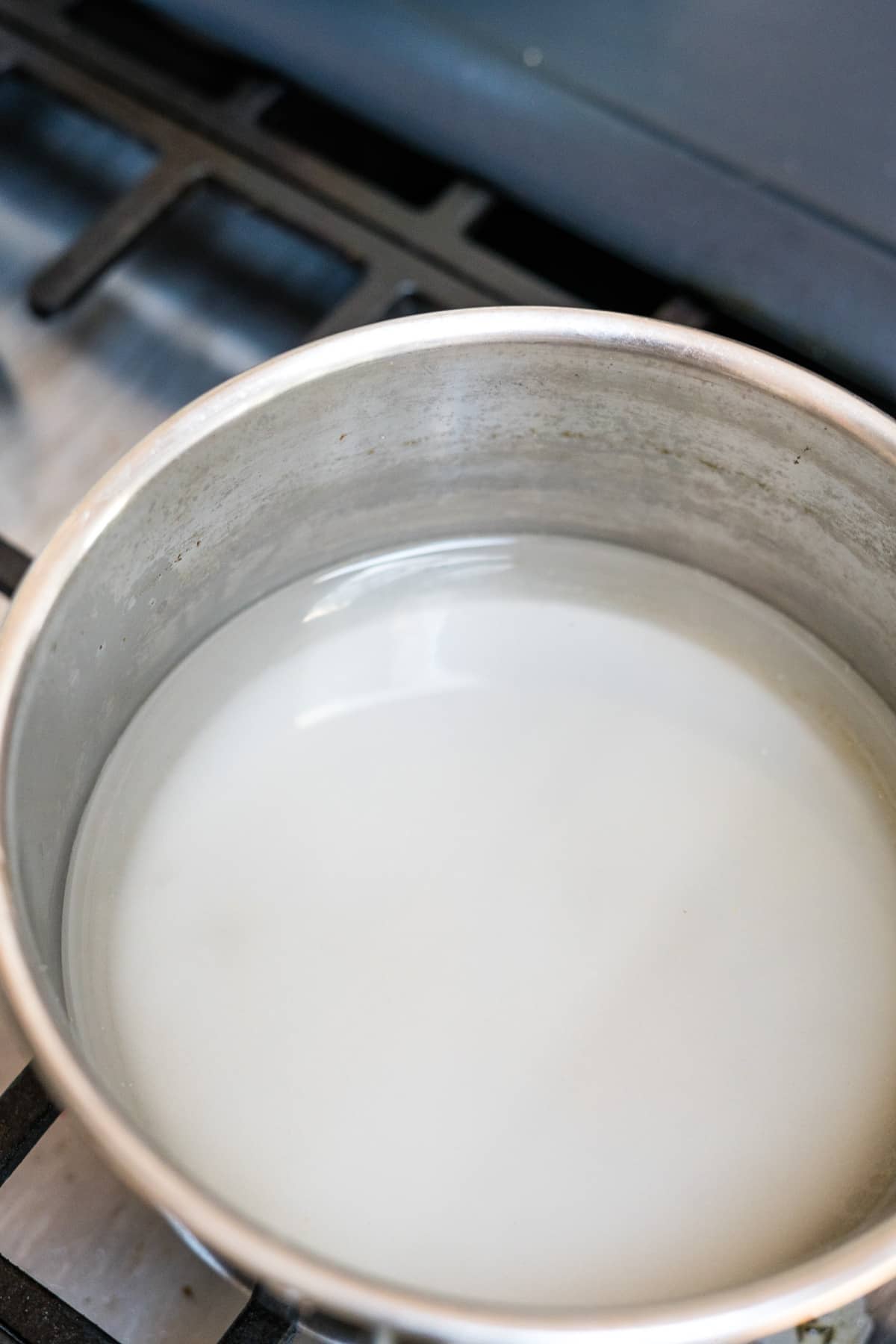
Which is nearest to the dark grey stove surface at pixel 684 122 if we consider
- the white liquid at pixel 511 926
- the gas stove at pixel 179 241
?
the gas stove at pixel 179 241

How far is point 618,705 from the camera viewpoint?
0.50 meters

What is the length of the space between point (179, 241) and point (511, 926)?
1.01 ft

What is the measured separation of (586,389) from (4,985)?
10.7 inches

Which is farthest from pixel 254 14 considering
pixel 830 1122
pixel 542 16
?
pixel 830 1122

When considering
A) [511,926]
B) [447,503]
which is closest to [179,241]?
[447,503]

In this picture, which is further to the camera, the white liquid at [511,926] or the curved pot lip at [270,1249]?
the white liquid at [511,926]

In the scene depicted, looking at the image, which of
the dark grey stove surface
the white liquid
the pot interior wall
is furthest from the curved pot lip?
the dark grey stove surface

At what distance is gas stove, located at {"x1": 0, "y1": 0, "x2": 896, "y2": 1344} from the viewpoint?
48 centimetres

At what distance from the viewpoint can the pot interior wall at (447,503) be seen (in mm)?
396

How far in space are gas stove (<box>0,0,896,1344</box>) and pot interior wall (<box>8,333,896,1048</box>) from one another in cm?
5

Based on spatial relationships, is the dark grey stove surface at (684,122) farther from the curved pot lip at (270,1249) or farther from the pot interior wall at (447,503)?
the curved pot lip at (270,1249)

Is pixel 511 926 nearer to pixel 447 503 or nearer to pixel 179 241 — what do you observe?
pixel 447 503

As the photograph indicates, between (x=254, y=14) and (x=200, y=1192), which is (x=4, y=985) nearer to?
(x=200, y=1192)

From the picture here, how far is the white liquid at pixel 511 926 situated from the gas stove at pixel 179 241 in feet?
0.32
